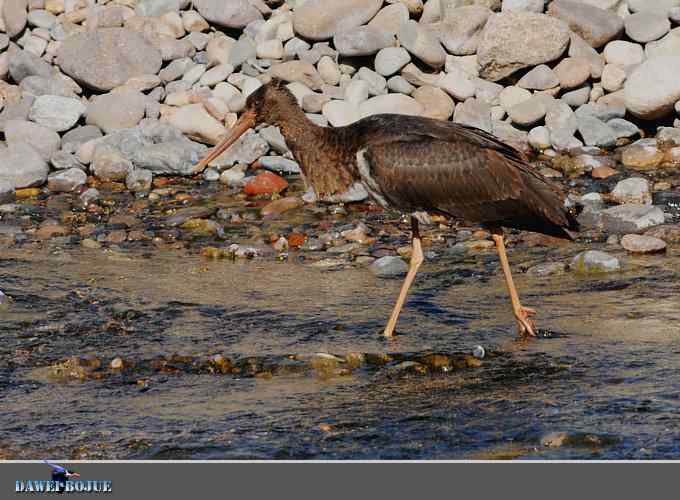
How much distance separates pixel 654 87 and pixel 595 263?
197 inches

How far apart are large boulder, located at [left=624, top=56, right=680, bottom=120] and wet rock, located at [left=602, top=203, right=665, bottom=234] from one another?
10.0 feet

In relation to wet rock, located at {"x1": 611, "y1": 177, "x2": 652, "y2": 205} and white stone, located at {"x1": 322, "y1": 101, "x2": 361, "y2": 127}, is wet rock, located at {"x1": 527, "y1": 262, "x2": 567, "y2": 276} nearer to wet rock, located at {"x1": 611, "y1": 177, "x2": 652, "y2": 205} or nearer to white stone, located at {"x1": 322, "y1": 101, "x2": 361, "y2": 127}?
wet rock, located at {"x1": 611, "y1": 177, "x2": 652, "y2": 205}

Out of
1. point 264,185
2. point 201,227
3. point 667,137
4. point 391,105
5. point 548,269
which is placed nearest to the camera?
point 548,269

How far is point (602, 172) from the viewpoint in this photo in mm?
13570

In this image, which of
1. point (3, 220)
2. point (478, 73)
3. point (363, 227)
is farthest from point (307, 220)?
point (478, 73)

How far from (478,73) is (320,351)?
8.26m

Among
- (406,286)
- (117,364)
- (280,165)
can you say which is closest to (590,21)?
(280,165)

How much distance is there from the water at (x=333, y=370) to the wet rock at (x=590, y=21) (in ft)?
18.7

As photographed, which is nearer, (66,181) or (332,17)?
(66,181)

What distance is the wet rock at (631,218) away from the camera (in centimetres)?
1151

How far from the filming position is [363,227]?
11891 millimetres

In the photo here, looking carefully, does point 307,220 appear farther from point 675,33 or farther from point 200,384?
point 675,33

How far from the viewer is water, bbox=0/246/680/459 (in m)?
6.47

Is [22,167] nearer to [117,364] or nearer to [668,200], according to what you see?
[117,364]
